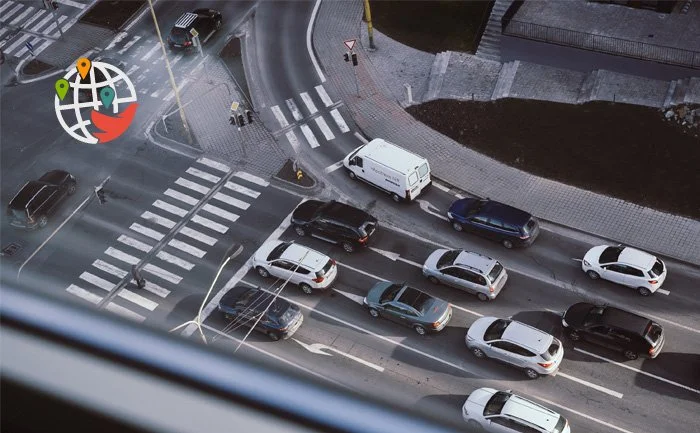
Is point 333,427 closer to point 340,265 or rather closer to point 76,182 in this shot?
point 340,265

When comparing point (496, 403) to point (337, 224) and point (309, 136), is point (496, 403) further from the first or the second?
point (309, 136)

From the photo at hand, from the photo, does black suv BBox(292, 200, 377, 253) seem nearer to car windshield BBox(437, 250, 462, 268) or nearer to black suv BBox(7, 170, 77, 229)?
car windshield BBox(437, 250, 462, 268)

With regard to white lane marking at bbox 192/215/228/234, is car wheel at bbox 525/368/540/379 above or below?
above

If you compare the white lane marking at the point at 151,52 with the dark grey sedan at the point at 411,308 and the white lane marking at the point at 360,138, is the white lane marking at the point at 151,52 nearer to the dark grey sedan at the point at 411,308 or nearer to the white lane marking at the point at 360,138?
the white lane marking at the point at 360,138

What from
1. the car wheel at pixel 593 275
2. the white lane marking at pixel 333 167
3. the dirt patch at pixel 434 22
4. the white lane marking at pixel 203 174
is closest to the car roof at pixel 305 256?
the white lane marking at pixel 333 167

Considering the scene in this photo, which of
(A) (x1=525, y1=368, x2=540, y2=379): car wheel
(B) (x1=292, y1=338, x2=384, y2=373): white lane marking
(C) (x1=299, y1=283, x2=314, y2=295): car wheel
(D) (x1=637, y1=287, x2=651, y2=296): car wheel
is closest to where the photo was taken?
(A) (x1=525, y1=368, x2=540, y2=379): car wheel

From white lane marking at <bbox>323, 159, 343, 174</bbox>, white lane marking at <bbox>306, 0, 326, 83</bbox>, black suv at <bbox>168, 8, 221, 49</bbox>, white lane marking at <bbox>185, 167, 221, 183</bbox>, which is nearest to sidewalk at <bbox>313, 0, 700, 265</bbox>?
white lane marking at <bbox>306, 0, 326, 83</bbox>

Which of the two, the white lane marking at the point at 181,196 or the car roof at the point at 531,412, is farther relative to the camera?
the white lane marking at the point at 181,196
